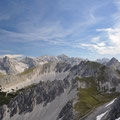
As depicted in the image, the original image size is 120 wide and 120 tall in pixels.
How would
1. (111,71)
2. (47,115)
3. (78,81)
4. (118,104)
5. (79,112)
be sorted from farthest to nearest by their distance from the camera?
(111,71), (78,81), (47,115), (79,112), (118,104)

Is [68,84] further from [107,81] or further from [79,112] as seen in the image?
[79,112]

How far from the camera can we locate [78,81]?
167375mm

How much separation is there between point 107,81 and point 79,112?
307ft

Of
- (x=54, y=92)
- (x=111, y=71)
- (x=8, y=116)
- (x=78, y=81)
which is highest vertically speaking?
(x=111, y=71)

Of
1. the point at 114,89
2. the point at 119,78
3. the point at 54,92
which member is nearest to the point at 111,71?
the point at 119,78

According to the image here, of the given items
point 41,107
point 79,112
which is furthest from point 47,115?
point 79,112

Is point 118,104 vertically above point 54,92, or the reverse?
point 118,104

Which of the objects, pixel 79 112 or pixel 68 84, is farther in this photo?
pixel 68 84

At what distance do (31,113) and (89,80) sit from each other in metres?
76.0

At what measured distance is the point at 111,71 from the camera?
194250 mm

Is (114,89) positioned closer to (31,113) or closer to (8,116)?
(31,113)

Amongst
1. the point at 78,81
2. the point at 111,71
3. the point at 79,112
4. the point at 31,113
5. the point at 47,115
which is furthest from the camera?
the point at 111,71

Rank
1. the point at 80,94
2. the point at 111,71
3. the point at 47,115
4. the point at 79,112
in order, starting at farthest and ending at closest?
the point at 111,71, the point at 47,115, the point at 80,94, the point at 79,112

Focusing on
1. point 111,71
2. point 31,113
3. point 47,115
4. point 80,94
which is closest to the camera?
point 80,94
